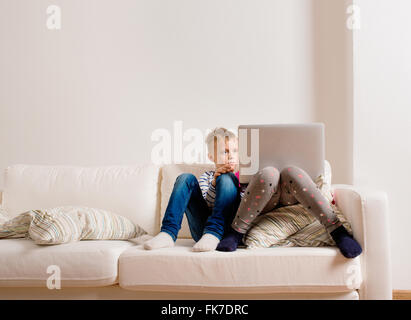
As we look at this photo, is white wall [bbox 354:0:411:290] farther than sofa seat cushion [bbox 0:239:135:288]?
Yes

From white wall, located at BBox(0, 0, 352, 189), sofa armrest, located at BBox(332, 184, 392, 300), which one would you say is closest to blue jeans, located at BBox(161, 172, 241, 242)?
sofa armrest, located at BBox(332, 184, 392, 300)

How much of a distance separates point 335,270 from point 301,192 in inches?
12.5

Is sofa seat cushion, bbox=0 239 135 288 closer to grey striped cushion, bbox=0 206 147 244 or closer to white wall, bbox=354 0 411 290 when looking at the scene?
grey striped cushion, bbox=0 206 147 244

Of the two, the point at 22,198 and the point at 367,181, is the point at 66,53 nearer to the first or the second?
the point at 22,198

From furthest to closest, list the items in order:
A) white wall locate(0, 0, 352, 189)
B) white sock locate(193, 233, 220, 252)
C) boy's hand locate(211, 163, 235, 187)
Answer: white wall locate(0, 0, 352, 189)
boy's hand locate(211, 163, 235, 187)
white sock locate(193, 233, 220, 252)

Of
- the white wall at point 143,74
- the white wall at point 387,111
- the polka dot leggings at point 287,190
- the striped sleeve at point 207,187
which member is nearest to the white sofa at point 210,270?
the polka dot leggings at point 287,190

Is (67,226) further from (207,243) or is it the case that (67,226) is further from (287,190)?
(287,190)

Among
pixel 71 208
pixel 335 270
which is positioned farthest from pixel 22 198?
pixel 335 270

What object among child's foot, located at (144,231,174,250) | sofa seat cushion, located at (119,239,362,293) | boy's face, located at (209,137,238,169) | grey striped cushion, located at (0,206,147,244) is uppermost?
boy's face, located at (209,137,238,169)

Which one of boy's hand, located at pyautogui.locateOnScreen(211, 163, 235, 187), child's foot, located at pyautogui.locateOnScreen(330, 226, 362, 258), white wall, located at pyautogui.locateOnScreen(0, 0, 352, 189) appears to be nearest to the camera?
child's foot, located at pyautogui.locateOnScreen(330, 226, 362, 258)

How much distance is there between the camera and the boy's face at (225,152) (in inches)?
78.0

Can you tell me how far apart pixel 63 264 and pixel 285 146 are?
3.29 feet

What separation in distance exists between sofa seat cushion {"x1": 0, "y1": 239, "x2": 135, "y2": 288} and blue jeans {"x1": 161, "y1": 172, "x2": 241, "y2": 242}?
27cm

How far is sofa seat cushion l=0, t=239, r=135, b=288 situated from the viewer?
1.60m
